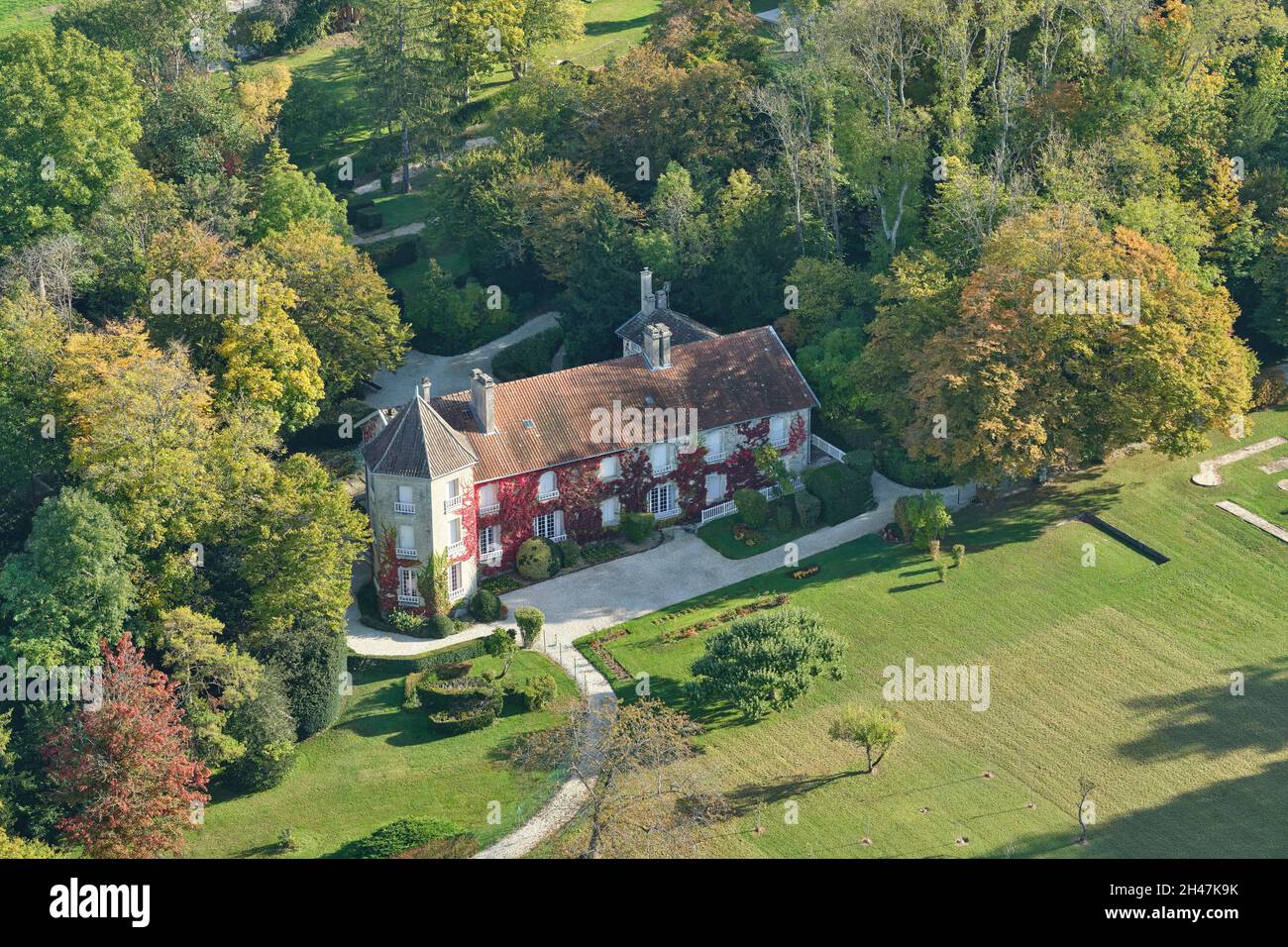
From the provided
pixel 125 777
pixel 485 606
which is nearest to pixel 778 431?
pixel 485 606

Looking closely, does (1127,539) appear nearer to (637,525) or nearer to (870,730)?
(870,730)

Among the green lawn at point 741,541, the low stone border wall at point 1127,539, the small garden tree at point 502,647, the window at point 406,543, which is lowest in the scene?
the small garden tree at point 502,647

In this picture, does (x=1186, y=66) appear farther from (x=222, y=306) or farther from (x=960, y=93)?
(x=222, y=306)

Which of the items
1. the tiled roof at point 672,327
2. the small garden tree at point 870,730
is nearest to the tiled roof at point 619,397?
the tiled roof at point 672,327

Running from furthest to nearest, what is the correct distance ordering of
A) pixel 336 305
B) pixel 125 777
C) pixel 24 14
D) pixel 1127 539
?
pixel 24 14 → pixel 336 305 → pixel 1127 539 → pixel 125 777

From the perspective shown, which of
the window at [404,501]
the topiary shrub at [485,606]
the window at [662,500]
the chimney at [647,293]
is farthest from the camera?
the chimney at [647,293]

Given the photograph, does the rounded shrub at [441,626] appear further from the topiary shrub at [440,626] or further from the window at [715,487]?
the window at [715,487]
